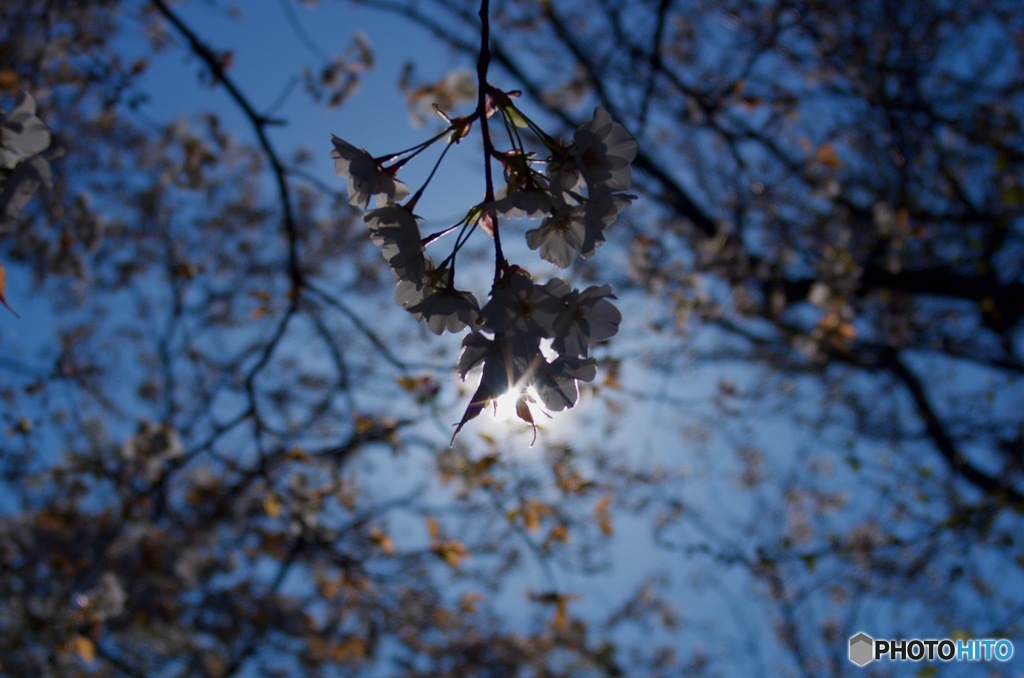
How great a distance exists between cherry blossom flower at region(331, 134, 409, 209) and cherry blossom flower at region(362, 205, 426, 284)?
0.35 feet

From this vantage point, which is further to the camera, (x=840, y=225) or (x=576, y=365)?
(x=840, y=225)

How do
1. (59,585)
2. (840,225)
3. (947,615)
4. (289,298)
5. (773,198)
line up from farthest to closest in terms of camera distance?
1. (840,225)
2. (773,198)
3. (947,615)
4. (59,585)
5. (289,298)

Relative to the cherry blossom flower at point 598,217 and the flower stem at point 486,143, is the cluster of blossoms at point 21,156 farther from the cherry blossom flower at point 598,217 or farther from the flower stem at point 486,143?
the cherry blossom flower at point 598,217

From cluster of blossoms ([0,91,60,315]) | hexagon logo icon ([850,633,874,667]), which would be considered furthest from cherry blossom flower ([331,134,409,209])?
hexagon logo icon ([850,633,874,667])

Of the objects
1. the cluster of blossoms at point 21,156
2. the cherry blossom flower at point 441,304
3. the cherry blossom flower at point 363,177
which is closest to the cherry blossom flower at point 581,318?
the cherry blossom flower at point 441,304

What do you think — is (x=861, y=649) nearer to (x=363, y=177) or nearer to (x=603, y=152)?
(x=603, y=152)

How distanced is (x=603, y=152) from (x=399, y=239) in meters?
0.39

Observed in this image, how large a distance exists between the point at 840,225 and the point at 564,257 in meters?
5.78

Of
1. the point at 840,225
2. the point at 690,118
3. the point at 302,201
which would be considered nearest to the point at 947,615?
the point at 840,225

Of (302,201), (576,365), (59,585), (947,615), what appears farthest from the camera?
(302,201)

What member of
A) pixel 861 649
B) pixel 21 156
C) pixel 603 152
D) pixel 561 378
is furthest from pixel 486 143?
pixel 861 649

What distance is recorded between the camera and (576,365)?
109 centimetres

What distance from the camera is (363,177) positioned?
1188 mm

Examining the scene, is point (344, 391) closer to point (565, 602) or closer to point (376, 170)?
point (565, 602)
